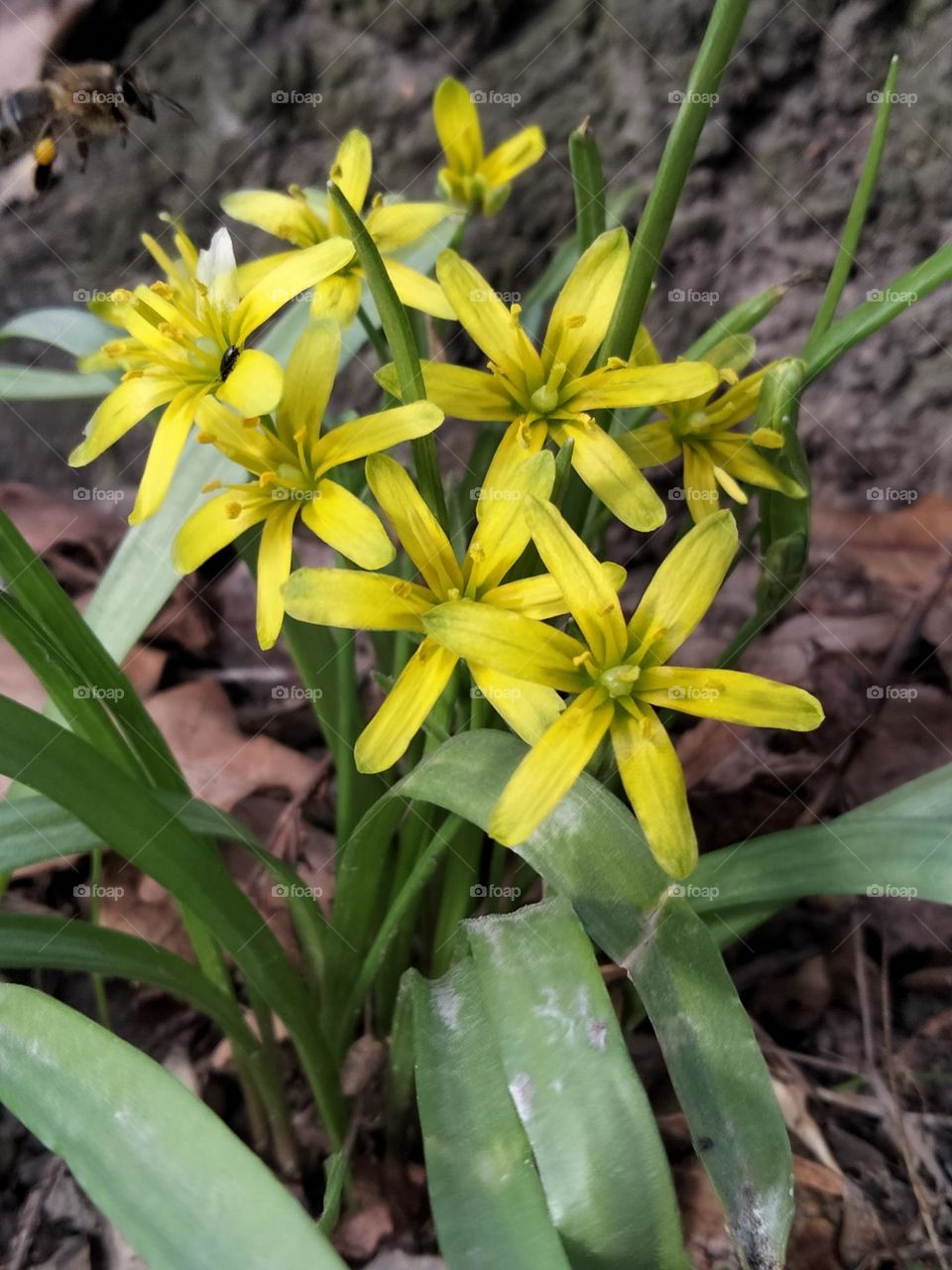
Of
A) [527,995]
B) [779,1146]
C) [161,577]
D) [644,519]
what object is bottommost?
[779,1146]

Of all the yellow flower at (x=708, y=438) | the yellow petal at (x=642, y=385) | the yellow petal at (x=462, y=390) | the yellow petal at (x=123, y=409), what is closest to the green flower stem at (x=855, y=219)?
the yellow flower at (x=708, y=438)

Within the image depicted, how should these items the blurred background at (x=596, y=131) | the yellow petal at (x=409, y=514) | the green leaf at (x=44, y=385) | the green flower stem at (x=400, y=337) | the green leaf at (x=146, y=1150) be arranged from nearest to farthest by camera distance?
the green leaf at (x=146, y=1150), the green flower stem at (x=400, y=337), the yellow petal at (x=409, y=514), the green leaf at (x=44, y=385), the blurred background at (x=596, y=131)

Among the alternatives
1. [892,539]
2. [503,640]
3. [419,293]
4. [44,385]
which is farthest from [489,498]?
[892,539]

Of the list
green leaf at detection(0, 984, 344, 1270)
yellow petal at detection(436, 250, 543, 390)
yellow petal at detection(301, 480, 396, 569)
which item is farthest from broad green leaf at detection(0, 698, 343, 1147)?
yellow petal at detection(436, 250, 543, 390)

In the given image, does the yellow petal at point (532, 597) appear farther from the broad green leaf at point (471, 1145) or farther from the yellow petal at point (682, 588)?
the broad green leaf at point (471, 1145)

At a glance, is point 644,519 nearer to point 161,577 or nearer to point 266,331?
point 161,577

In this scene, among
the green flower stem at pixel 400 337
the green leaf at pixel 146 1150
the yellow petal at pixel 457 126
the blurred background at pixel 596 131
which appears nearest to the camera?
the green leaf at pixel 146 1150

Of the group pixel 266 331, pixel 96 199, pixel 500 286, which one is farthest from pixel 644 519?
pixel 96 199
